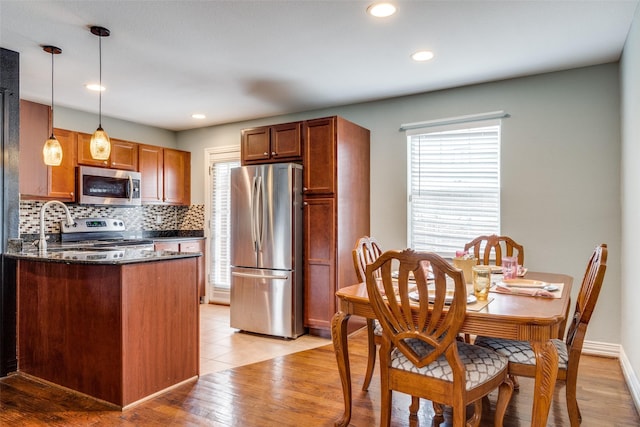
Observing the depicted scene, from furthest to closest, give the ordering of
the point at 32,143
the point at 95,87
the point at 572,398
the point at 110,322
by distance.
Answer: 1. the point at 95,87
2. the point at 32,143
3. the point at 110,322
4. the point at 572,398

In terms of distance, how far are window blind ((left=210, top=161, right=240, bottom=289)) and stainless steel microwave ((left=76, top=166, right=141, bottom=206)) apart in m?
1.00

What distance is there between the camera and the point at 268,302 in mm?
3953

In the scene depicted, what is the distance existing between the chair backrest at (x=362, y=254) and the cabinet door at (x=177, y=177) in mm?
3530

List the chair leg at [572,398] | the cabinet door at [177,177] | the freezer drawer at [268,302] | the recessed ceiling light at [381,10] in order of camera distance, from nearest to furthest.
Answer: the chair leg at [572,398], the recessed ceiling light at [381,10], the freezer drawer at [268,302], the cabinet door at [177,177]

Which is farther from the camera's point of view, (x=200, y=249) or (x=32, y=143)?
(x=200, y=249)

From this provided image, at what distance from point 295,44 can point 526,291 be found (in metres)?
2.23

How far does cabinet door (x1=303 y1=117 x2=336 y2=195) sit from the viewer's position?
12.6 feet

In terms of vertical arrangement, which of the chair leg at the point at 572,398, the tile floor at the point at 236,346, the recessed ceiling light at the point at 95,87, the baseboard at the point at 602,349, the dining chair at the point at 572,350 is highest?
the recessed ceiling light at the point at 95,87

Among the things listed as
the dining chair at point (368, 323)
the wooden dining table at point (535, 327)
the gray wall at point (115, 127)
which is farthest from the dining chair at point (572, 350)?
the gray wall at point (115, 127)

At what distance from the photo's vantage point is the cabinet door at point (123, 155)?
4797mm

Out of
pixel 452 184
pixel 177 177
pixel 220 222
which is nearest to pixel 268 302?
pixel 220 222

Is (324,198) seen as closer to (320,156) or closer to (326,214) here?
(326,214)

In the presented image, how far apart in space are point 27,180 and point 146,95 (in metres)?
1.39

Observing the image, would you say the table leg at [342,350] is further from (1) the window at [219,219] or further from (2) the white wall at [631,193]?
(1) the window at [219,219]
